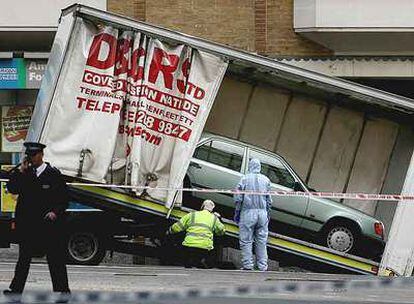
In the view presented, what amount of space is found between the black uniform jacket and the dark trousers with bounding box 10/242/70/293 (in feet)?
0.28

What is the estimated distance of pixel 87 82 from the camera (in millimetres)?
12750

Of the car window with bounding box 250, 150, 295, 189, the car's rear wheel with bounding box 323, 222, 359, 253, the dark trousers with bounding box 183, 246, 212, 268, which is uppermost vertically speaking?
the car window with bounding box 250, 150, 295, 189

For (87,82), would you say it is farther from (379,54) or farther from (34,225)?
(379,54)

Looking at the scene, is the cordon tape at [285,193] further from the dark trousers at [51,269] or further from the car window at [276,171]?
the dark trousers at [51,269]

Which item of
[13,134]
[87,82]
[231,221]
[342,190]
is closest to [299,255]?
[231,221]

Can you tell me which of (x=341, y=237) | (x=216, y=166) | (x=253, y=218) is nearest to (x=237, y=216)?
(x=253, y=218)

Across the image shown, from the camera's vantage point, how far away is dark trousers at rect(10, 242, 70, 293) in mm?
8734

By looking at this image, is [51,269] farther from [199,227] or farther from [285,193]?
[285,193]

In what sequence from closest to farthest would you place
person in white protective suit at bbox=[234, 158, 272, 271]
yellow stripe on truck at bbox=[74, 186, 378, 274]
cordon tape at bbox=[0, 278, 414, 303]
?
cordon tape at bbox=[0, 278, 414, 303], person in white protective suit at bbox=[234, 158, 272, 271], yellow stripe on truck at bbox=[74, 186, 378, 274]

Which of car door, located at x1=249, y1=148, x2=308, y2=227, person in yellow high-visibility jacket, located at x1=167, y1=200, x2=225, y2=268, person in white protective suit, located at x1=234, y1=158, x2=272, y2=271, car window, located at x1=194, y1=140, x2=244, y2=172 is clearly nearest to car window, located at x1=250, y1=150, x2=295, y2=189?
car door, located at x1=249, y1=148, x2=308, y2=227

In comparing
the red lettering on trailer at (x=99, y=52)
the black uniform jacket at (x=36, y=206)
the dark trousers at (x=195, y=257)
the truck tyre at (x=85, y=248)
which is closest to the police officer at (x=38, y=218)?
the black uniform jacket at (x=36, y=206)

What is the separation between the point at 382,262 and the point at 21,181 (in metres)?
6.79

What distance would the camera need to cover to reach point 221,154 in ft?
46.1

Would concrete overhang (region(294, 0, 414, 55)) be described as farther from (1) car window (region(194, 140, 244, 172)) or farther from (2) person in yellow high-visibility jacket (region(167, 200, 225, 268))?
(2) person in yellow high-visibility jacket (region(167, 200, 225, 268))
